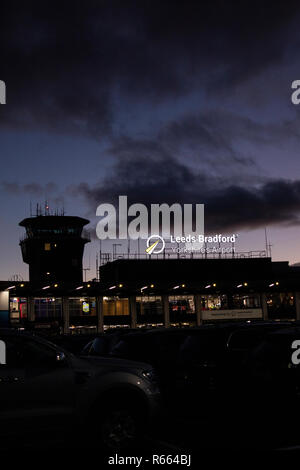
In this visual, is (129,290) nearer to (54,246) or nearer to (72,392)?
(54,246)

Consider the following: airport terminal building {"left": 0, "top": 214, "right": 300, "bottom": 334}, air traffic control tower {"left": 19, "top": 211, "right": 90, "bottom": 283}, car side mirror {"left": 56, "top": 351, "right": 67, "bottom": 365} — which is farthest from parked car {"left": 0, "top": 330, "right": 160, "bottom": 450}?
air traffic control tower {"left": 19, "top": 211, "right": 90, "bottom": 283}

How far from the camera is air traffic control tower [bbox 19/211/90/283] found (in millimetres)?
90375

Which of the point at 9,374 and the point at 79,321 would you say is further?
the point at 79,321

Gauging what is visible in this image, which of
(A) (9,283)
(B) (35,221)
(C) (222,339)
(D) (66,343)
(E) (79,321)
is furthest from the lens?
(B) (35,221)

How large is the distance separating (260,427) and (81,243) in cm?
8540

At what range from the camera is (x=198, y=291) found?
204 ft

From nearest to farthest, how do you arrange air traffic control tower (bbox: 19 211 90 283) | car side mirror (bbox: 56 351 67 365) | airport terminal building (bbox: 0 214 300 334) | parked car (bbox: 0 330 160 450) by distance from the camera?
parked car (bbox: 0 330 160 450), car side mirror (bbox: 56 351 67 365), airport terminal building (bbox: 0 214 300 334), air traffic control tower (bbox: 19 211 90 283)

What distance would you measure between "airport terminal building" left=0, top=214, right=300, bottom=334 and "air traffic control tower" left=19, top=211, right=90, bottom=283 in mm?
160

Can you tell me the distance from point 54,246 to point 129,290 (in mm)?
38384

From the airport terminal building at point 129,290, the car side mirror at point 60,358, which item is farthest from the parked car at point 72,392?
the airport terminal building at point 129,290

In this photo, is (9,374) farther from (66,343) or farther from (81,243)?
(81,243)

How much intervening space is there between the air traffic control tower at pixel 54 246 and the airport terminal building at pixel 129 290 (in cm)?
16

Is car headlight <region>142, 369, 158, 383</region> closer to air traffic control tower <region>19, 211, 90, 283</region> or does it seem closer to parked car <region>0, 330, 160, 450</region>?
parked car <region>0, 330, 160, 450</region>
